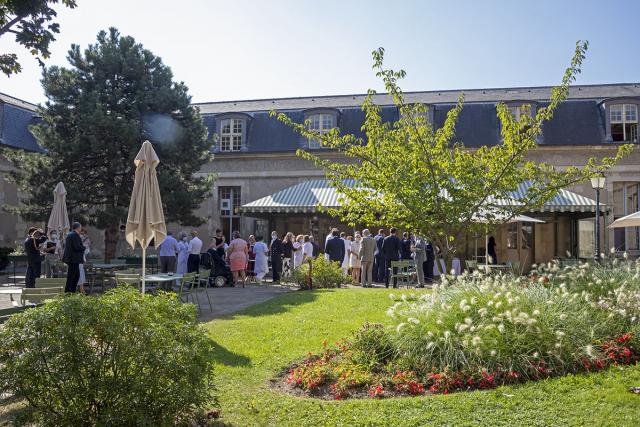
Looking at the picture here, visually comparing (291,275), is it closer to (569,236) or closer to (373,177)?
(373,177)

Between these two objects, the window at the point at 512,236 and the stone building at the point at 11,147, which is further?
the stone building at the point at 11,147

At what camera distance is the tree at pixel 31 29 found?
10344 mm

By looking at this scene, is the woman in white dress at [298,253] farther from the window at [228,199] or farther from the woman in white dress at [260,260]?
the window at [228,199]

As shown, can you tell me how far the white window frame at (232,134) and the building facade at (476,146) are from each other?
1.9 inches

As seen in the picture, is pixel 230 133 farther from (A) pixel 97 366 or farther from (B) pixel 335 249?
(A) pixel 97 366

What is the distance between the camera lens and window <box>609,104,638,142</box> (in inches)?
856

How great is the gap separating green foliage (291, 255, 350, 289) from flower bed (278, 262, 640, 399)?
24.6 feet

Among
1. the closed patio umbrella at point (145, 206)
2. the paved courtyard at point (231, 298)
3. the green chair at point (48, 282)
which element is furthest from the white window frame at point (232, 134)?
the closed patio umbrella at point (145, 206)

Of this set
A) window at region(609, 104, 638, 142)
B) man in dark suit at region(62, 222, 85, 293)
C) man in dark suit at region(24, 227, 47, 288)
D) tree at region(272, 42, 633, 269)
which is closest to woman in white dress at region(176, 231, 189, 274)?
man in dark suit at region(24, 227, 47, 288)

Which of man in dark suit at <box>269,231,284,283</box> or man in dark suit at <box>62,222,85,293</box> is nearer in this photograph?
man in dark suit at <box>62,222,85,293</box>

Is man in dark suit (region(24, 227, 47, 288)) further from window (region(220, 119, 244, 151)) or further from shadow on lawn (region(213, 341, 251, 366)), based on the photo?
window (region(220, 119, 244, 151))

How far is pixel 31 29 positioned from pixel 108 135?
806 cm

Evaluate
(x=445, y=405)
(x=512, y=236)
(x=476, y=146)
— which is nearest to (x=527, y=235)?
(x=512, y=236)

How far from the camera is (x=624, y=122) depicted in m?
21.8
